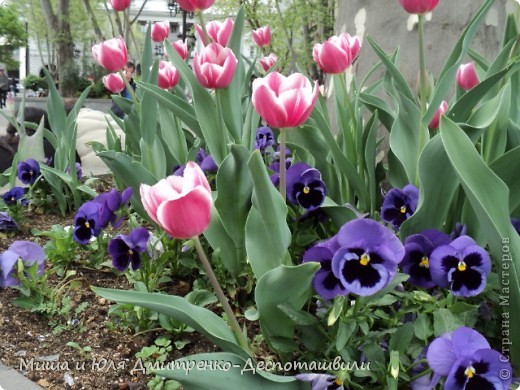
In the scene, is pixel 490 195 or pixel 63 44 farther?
pixel 63 44

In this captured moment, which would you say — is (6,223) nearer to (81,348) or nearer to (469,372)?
(81,348)

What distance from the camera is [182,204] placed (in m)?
1.05

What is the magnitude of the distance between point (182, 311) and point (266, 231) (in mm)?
308

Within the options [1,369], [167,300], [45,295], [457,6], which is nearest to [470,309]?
[167,300]

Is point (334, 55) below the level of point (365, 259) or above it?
above

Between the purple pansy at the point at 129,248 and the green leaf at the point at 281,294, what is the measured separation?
62cm

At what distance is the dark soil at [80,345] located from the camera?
A: 1.62 metres

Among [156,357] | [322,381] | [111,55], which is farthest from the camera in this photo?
[111,55]

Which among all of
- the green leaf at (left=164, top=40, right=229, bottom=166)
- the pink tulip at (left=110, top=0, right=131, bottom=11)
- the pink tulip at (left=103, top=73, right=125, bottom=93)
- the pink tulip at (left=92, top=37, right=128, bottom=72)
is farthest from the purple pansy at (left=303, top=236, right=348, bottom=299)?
the pink tulip at (left=103, top=73, right=125, bottom=93)

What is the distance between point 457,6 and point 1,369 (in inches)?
95.8

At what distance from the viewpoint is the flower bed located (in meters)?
1.24

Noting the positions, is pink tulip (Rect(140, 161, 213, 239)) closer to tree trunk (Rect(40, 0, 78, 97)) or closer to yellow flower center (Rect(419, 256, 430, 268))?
yellow flower center (Rect(419, 256, 430, 268))

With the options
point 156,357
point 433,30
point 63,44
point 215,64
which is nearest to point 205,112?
point 215,64

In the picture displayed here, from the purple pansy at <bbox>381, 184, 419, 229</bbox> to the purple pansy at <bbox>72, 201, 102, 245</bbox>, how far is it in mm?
1067
